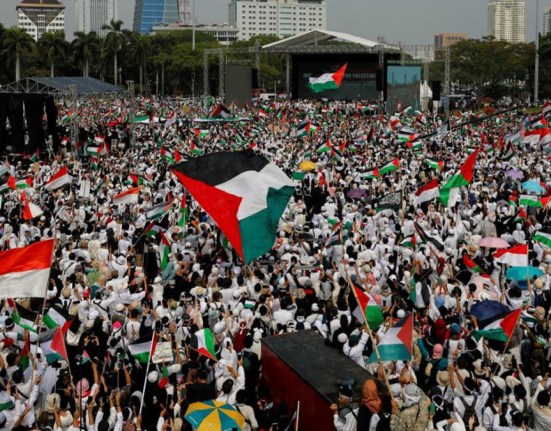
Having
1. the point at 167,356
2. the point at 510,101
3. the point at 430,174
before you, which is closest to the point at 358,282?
the point at 167,356

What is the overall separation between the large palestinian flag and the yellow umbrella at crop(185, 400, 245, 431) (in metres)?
4.13

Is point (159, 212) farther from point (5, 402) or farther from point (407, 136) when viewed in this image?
point (407, 136)

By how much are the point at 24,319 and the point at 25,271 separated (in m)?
0.52

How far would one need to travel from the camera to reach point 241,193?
10555 millimetres

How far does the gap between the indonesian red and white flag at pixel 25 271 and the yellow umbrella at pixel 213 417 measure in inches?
104

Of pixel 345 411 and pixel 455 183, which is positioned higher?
pixel 455 183

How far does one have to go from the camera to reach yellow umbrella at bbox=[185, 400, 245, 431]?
553 cm

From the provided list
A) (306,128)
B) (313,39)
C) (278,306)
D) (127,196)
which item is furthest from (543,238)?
(313,39)

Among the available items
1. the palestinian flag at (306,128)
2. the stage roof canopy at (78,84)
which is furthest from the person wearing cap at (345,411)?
the stage roof canopy at (78,84)

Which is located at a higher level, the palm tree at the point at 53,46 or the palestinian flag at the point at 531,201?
the palm tree at the point at 53,46

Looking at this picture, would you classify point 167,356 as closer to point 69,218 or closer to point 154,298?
point 154,298

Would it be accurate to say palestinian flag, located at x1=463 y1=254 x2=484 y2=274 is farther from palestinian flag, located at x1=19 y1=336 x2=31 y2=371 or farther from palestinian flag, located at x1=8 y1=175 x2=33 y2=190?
palestinian flag, located at x1=8 y1=175 x2=33 y2=190

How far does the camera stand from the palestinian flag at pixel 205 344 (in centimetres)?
730

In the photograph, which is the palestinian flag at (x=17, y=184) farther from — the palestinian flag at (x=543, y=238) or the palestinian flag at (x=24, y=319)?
the palestinian flag at (x=543, y=238)
